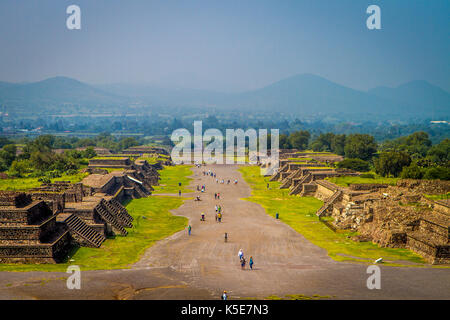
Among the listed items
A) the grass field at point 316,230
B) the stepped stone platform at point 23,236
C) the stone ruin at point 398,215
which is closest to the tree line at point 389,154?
the stone ruin at point 398,215

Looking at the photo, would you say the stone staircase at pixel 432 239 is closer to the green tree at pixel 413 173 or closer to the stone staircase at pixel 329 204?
the stone staircase at pixel 329 204

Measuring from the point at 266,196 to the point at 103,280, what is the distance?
119 ft

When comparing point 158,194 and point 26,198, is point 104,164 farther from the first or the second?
point 26,198

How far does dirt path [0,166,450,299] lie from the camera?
76.9 ft

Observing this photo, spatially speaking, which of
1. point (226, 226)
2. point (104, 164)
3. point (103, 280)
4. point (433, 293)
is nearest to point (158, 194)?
point (104, 164)

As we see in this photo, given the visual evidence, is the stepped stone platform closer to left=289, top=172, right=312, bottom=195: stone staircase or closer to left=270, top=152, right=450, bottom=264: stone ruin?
left=270, top=152, right=450, bottom=264: stone ruin

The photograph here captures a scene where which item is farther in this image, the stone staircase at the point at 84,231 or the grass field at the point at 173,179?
the grass field at the point at 173,179

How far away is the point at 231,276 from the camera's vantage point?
2684cm

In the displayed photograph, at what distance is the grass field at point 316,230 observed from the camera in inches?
1234

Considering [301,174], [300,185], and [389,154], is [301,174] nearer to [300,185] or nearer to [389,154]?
[300,185]

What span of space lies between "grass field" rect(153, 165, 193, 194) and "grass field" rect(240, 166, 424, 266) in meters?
11.6

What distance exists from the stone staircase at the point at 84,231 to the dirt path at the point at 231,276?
168 inches

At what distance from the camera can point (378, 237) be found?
34875 millimetres

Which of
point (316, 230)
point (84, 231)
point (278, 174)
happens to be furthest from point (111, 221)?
Result: point (278, 174)
